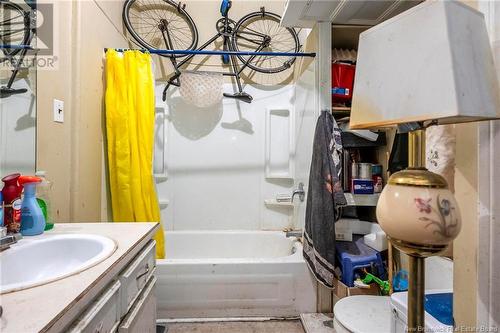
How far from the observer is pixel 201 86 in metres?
2.06

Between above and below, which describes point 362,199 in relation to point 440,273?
above

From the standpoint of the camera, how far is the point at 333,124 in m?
1.67

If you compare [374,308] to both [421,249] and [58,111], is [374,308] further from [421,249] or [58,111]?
[58,111]

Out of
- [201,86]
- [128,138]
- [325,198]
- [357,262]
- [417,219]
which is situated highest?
[201,86]

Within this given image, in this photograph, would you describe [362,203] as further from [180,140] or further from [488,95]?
[180,140]

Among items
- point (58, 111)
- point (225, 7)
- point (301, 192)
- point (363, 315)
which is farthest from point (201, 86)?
point (363, 315)

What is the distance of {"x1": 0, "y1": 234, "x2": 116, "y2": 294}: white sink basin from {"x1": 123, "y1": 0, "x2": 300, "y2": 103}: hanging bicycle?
173 cm

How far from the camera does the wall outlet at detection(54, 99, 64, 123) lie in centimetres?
131

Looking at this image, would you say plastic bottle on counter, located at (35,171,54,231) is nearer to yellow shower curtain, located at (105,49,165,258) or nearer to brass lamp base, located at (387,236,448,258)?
yellow shower curtain, located at (105,49,165,258)

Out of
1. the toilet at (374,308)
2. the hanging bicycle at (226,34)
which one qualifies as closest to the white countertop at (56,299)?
the toilet at (374,308)

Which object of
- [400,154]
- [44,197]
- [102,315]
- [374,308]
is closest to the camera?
[102,315]

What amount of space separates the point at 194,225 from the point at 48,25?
1874 mm

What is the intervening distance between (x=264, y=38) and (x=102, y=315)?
253 centimetres

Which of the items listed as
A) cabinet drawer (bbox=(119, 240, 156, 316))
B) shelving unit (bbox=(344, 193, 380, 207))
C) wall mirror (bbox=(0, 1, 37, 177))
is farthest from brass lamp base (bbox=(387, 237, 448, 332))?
wall mirror (bbox=(0, 1, 37, 177))
